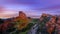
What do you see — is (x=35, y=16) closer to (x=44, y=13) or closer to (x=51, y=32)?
(x=44, y=13)

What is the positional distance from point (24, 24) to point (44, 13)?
0.75 ft

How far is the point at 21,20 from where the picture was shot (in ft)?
3.54

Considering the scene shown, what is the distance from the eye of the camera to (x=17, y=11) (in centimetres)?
110

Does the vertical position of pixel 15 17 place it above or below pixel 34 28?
above

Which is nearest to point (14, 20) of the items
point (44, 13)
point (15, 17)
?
point (15, 17)

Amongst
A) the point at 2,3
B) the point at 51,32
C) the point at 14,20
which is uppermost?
the point at 2,3

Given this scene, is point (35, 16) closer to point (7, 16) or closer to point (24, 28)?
point (24, 28)

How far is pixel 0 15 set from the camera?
43.4 inches

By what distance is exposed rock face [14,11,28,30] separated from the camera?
108 cm

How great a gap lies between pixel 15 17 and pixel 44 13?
0.96 feet

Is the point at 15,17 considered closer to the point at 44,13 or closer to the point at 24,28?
the point at 24,28

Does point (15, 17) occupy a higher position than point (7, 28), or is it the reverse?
point (15, 17)

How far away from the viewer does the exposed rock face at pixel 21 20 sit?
108 cm

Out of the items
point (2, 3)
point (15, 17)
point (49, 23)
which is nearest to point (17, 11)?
point (15, 17)
